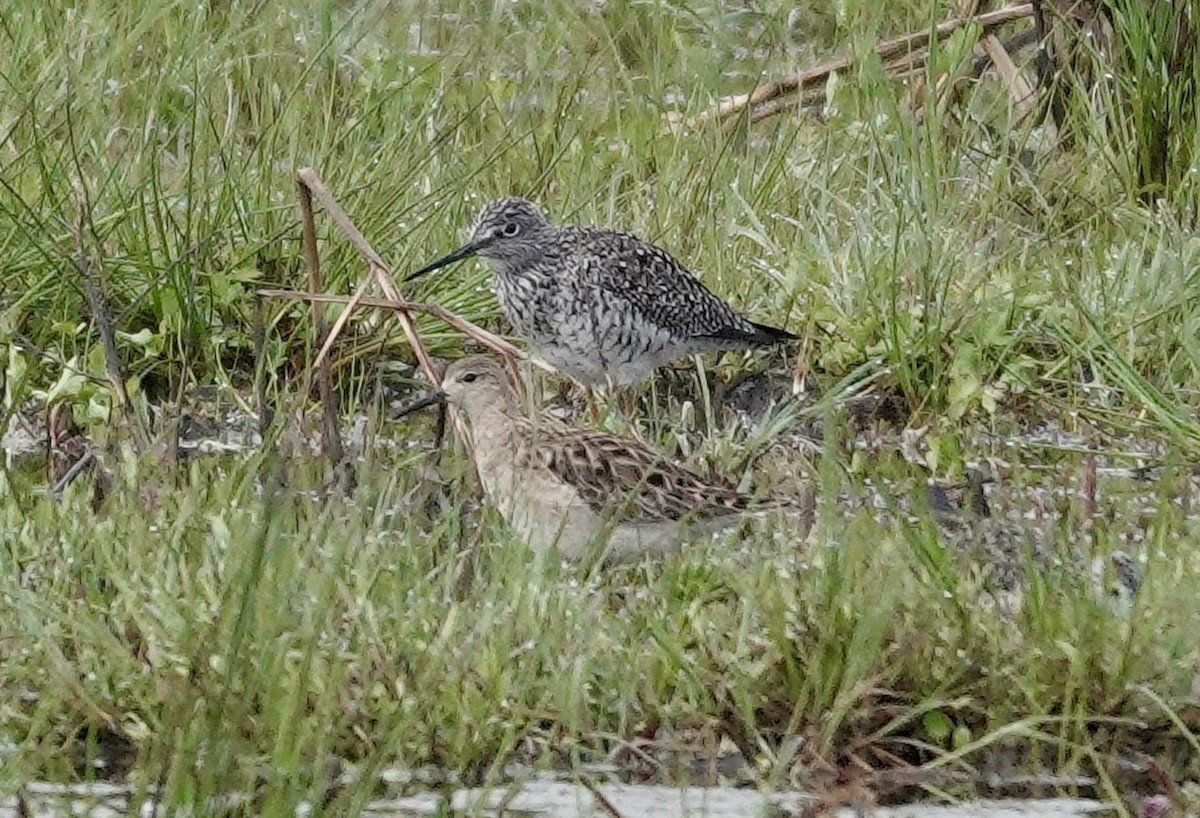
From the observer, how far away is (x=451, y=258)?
6.93 m

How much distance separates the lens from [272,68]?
27.9 ft

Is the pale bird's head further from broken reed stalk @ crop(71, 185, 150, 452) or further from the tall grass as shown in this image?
broken reed stalk @ crop(71, 185, 150, 452)

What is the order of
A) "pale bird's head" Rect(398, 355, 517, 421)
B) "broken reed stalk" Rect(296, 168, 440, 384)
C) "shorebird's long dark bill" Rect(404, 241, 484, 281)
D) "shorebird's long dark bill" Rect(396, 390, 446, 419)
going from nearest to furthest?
"broken reed stalk" Rect(296, 168, 440, 384) → "pale bird's head" Rect(398, 355, 517, 421) → "shorebird's long dark bill" Rect(396, 390, 446, 419) → "shorebird's long dark bill" Rect(404, 241, 484, 281)

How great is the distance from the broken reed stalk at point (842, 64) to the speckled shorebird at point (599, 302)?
1410 mm

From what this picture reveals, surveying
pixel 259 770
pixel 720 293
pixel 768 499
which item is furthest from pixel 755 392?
pixel 259 770

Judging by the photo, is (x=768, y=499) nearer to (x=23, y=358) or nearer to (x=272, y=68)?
(x=23, y=358)

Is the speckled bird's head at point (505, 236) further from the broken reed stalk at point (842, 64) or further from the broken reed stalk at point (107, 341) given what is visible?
the broken reed stalk at point (842, 64)

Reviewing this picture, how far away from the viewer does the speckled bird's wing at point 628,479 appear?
5.39 meters

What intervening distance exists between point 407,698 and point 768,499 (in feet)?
5.80

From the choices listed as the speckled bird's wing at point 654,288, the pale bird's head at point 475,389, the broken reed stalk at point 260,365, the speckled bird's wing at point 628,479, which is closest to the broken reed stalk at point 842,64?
the speckled bird's wing at point 654,288

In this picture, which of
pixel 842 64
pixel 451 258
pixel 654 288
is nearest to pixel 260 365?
pixel 451 258

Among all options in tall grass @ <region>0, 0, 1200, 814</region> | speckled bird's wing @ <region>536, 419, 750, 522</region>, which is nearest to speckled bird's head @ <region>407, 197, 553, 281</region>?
tall grass @ <region>0, 0, 1200, 814</region>

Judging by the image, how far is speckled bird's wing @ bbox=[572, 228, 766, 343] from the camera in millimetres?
6934

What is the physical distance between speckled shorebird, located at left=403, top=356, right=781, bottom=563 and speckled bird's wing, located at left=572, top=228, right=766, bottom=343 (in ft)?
3.72
